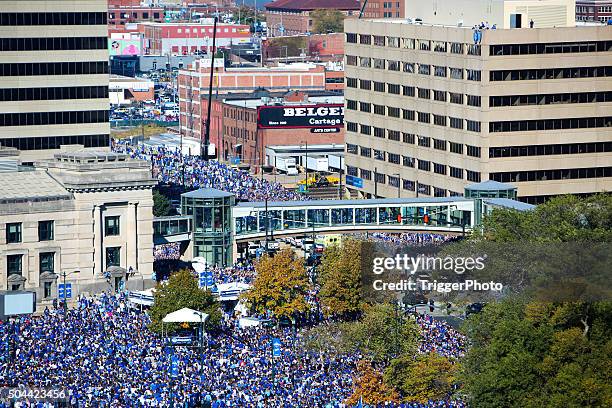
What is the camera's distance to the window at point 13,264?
6196 inches

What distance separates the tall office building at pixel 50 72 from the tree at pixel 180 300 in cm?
4970

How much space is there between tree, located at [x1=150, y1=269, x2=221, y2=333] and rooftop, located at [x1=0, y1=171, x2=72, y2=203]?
55.5 feet

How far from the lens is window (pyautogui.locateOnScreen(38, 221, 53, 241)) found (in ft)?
523

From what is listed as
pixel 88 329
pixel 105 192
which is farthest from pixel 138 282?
pixel 88 329

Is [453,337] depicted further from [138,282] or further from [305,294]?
[138,282]

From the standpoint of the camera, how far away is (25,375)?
123 meters

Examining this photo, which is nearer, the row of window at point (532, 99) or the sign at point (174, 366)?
the sign at point (174, 366)

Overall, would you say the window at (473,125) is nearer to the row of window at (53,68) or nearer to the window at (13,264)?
the row of window at (53,68)

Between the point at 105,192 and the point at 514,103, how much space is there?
4621 centimetres

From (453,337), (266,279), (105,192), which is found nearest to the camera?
(453,337)

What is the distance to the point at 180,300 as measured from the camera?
143250mm

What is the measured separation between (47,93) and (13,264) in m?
37.8

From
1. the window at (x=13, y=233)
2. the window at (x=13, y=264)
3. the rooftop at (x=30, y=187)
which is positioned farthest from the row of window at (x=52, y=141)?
the window at (x=13, y=264)

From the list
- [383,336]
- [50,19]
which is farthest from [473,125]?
[383,336]
